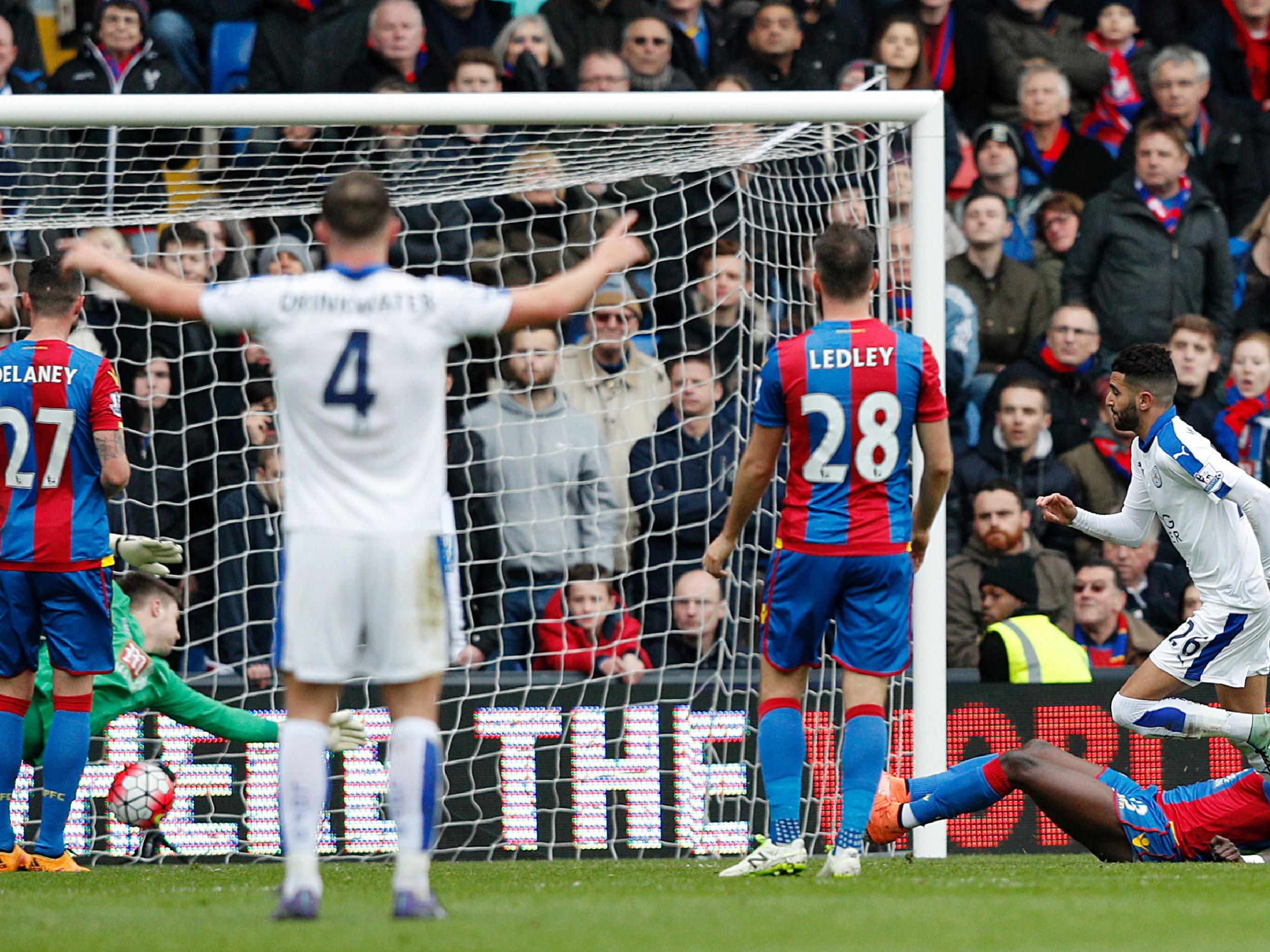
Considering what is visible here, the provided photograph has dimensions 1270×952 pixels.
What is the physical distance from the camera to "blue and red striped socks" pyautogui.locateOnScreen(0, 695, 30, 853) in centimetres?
660

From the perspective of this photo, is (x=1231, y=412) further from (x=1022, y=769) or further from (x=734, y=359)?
(x=1022, y=769)

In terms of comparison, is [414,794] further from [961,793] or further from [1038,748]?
[1038,748]

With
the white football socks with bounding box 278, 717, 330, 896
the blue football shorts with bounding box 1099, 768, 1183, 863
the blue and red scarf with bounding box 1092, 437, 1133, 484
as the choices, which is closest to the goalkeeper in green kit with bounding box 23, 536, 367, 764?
the white football socks with bounding box 278, 717, 330, 896

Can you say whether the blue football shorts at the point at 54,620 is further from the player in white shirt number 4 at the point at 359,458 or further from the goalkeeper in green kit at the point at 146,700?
the player in white shirt number 4 at the point at 359,458

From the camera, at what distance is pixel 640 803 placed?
805 cm

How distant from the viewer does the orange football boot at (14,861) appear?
6.82 m

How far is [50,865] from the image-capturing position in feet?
22.6

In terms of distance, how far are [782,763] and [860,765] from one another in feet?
0.88

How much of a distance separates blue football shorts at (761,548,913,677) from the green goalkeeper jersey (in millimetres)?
2550

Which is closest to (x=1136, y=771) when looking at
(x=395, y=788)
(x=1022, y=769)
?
(x=1022, y=769)

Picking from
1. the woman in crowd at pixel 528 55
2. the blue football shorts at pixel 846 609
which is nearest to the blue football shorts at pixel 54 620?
the blue football shorts at pixel 846 609

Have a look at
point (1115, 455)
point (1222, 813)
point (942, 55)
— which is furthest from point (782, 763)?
point (942, 55)

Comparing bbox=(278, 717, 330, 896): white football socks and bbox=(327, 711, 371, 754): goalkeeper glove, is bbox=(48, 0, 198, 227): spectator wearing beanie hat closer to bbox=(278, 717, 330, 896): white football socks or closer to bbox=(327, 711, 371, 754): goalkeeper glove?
bbox=(327, 711, 371, 754): goalkeeper glove

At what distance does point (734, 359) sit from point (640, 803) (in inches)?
98.9
